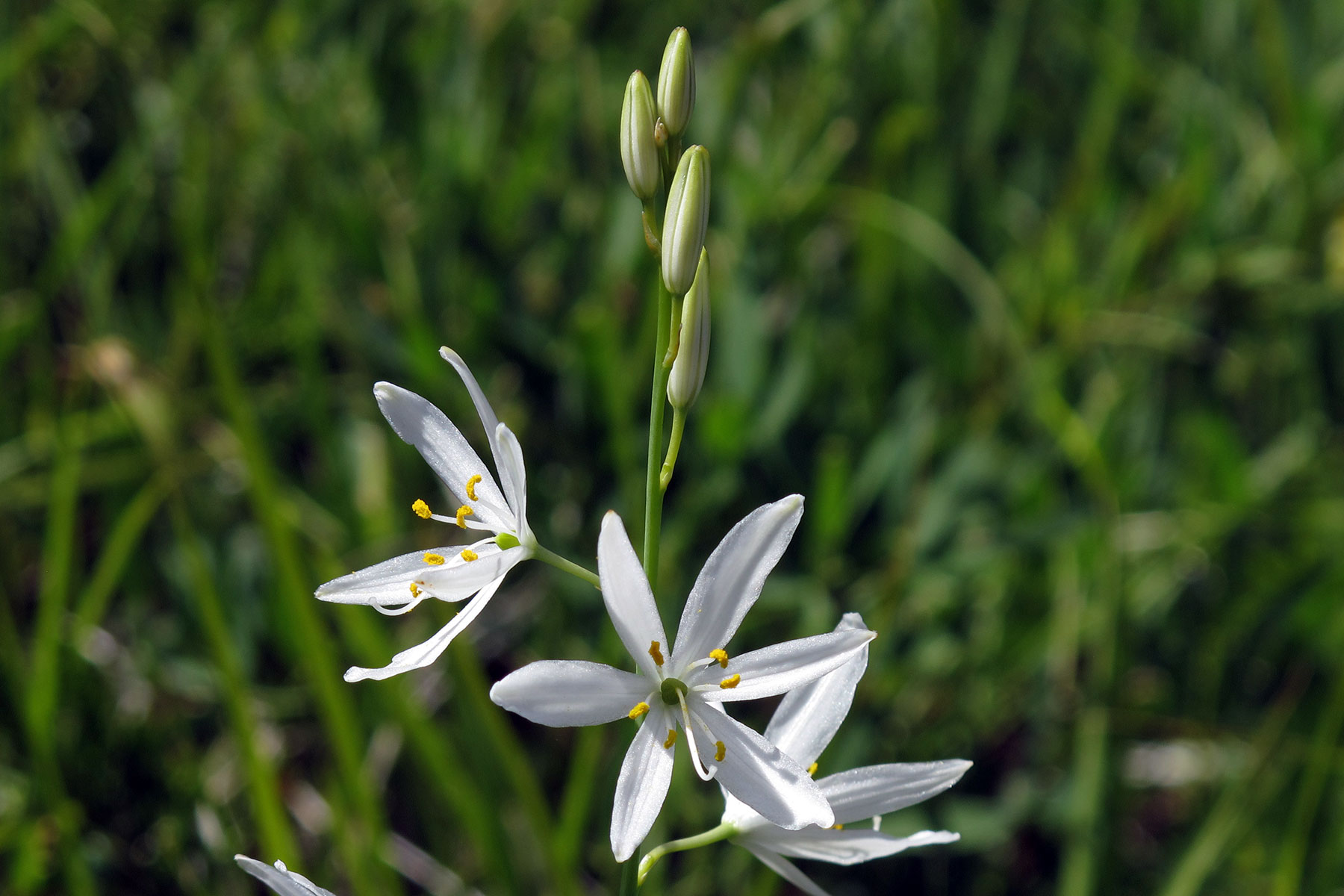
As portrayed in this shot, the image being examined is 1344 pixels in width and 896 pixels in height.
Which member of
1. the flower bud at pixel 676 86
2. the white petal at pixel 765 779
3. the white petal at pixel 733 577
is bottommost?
the white petal at pixel 765 779

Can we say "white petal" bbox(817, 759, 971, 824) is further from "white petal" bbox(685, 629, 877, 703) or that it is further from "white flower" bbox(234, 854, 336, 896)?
"white flower" bbox(234, 854, 336, 896)

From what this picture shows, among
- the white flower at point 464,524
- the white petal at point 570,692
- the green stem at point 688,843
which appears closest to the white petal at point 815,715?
the green stem at point 688,843

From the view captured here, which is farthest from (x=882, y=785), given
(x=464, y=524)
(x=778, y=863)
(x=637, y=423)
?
(x=637, y=423)

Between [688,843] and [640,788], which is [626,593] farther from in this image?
[688,843]

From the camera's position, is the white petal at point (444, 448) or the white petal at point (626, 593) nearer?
the white petal at point (626, 593)

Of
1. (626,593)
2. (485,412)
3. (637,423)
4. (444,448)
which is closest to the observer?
(626,593)

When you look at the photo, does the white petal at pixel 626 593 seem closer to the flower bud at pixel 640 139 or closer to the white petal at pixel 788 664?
the white petal at pixel 788 664
